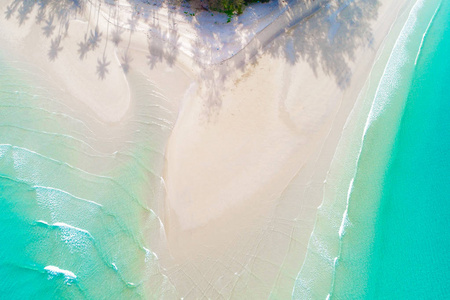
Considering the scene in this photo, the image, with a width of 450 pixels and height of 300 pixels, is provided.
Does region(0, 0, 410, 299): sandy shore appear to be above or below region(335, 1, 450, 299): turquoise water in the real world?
above

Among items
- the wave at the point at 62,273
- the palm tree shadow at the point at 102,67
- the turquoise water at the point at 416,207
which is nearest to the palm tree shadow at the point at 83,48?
the palm tree shadow at the point at 102,67

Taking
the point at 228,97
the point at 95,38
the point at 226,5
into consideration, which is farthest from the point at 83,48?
the point at 228,97

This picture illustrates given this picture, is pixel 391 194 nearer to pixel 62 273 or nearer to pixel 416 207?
pixel 416 207

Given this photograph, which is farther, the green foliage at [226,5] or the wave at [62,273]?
the green foliage at [226,5]

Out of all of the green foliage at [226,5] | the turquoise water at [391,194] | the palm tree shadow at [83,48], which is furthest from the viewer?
the green foliage at [226,5]

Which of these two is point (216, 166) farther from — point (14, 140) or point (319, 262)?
point (14, 140)

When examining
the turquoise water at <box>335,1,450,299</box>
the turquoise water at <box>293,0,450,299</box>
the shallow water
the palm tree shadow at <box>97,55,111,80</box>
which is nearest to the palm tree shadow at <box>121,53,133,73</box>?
the shallow water

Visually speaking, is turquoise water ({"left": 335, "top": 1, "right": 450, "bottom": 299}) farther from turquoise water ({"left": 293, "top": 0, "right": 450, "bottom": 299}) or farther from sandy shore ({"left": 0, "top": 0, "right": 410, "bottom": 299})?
sandy shore ({"left": 0, "top": 0, "right": 410, "bottom": 299})

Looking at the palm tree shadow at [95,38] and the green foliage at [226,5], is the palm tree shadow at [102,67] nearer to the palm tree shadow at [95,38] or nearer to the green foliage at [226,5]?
the palm tree shadow at [95,38]

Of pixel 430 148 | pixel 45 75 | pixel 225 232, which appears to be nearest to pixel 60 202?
pixel 45 75
